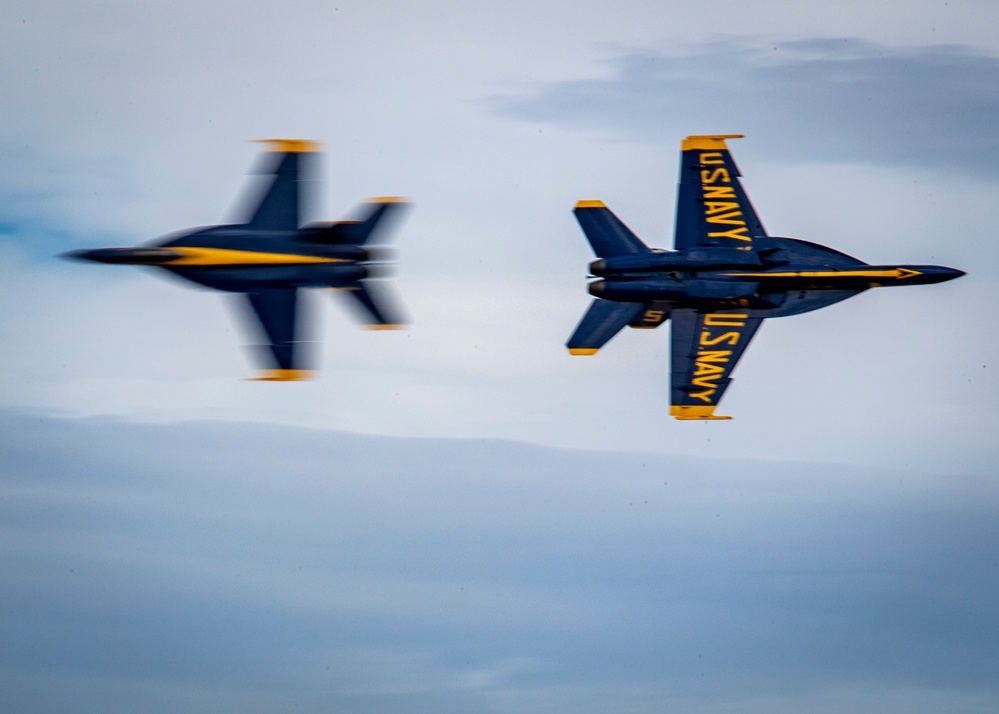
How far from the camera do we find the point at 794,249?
5300 centimetres

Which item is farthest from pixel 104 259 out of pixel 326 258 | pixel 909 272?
pixel 909 272

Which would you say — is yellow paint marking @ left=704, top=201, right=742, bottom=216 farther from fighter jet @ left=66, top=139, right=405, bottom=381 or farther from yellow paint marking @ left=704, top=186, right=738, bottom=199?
fighter jet @ left=66, top=139, right=405, bottom=381

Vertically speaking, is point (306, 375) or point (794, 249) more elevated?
point (794, 249)

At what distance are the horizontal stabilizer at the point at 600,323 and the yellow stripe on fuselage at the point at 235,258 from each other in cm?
880

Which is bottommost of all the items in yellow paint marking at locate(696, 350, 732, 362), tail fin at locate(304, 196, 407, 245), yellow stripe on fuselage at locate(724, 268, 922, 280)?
yellow paint marking at locate(696, 350, 732, 362)

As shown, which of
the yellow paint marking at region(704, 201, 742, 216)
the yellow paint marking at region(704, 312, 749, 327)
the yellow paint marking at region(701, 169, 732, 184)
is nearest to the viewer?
the yellow paint marking at region(704, 312, 749, 327)

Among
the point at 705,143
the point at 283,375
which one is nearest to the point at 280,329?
the point at 283,375

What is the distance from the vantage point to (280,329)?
164ft

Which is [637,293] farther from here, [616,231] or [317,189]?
[317,189]

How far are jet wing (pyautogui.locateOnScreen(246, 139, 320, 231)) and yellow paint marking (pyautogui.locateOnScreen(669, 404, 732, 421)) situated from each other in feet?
45.1

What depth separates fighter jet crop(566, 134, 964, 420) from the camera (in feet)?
170

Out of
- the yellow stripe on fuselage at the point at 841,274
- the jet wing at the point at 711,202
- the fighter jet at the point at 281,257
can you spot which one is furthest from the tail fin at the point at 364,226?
the yellow stripe on fuselage at the point at 841,274

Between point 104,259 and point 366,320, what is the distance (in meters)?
8.49

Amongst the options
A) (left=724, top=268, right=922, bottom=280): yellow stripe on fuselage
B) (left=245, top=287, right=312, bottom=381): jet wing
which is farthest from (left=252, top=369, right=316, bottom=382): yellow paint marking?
(left=724, top=268, right=922, bottom=280): yellow stripe on fuselage
